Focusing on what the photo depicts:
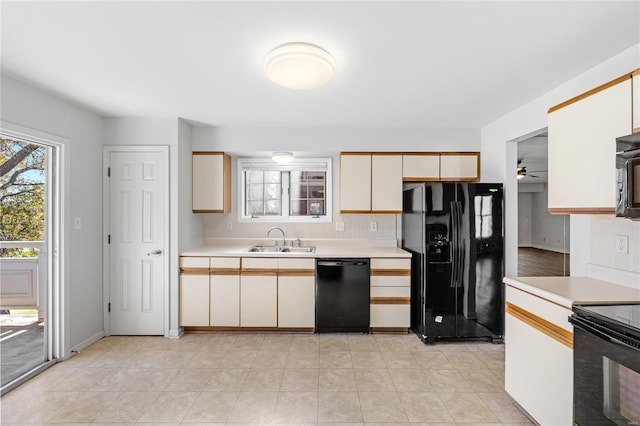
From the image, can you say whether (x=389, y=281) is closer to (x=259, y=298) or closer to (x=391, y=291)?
(x=391, y=291)

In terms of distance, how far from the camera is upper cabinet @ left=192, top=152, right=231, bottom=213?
3.71 meters

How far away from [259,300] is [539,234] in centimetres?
293

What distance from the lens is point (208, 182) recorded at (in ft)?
12.2

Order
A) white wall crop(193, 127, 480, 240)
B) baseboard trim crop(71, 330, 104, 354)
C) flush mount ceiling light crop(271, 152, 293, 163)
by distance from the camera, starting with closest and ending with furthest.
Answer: baseboard trim crop(71, 330, 104, 354) < flush mount ceiling light crop(271, 152, 293, 163) < white wall crop(193, 127, 480, 240)

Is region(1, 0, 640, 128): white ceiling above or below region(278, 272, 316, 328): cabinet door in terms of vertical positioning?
above

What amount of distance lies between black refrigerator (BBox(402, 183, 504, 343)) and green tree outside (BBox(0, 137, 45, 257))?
3.69m

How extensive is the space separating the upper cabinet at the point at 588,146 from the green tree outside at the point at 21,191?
4140 mm

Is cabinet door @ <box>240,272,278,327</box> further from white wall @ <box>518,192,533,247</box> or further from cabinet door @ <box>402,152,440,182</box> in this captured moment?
white wall @ <box>518,192,533,247</box>

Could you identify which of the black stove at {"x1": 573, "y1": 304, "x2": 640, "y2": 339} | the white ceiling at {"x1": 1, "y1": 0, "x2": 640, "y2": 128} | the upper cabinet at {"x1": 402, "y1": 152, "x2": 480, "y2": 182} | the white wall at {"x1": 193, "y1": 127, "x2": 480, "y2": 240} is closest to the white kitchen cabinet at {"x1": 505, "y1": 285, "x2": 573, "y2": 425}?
the black stove at {"x1": 573, "y1": 304, "x2": 640, "y2": 339}

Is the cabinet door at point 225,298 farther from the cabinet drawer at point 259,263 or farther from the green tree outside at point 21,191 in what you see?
the green tree outside at point 21,191

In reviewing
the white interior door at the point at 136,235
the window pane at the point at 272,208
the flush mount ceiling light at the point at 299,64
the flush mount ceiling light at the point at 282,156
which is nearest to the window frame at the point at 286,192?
the window pane at the point at 272,208

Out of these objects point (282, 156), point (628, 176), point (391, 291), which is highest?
point (282, 156)

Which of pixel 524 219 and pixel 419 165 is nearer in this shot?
pixel 524 219

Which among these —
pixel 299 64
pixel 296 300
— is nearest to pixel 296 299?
pixel 296 300
